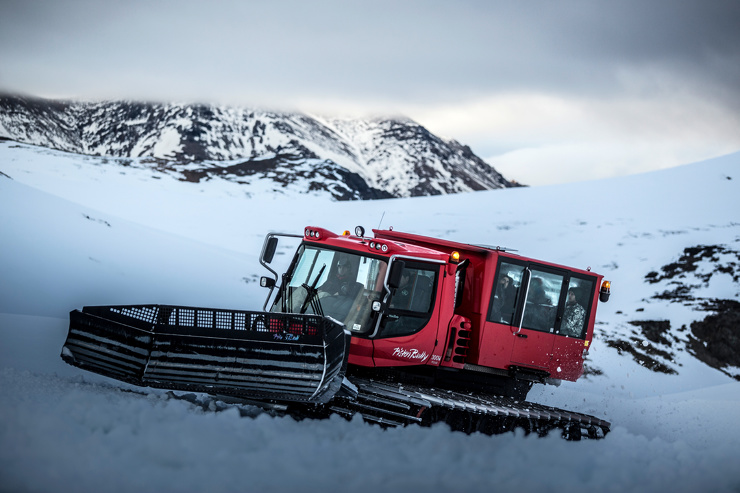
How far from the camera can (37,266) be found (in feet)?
62.5

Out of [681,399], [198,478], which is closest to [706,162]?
[681,399]

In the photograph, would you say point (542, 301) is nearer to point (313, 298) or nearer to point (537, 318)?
point (537, 318)

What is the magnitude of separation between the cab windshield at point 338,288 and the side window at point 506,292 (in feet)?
6.08

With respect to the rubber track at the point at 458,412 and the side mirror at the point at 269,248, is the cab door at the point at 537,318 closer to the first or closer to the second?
the rubber track at the point at 458,412

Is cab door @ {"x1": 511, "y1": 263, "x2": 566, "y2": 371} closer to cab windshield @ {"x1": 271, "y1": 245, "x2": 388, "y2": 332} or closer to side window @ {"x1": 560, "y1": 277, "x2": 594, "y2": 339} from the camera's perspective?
side window @ {"x1": 560, "y1": 277, "x2": 594, "y2": 339}

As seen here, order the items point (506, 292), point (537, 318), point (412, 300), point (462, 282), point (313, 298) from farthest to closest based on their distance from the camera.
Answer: point (537, 318) → point (462, 282) → point (506, 292) → point (412, 300) → point (313, 298)

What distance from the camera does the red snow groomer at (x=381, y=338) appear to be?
676 centimetres

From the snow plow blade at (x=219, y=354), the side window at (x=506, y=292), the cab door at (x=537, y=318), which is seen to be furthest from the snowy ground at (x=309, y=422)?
the side window at (x=506, y=292)

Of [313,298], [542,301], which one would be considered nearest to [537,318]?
[542,301]

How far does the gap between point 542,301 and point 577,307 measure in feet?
2.14

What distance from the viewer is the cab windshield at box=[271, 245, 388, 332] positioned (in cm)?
831

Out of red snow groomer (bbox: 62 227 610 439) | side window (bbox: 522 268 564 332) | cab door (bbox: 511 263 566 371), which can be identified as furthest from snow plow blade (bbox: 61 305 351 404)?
side window (bbox: 522 268 564 332)

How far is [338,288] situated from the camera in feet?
27.7

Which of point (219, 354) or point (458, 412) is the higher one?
point (219, 354)
